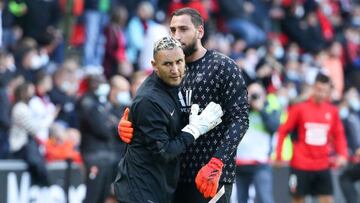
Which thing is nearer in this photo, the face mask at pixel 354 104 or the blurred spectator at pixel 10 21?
the blurred spectator at pixel 10 21

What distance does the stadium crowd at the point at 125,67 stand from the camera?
1379cm

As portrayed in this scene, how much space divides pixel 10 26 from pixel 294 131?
19.3 feet

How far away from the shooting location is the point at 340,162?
14.1 meters

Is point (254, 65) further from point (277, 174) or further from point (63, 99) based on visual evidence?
point (63, 99)

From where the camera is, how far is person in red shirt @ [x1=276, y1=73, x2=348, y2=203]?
14.0 metres

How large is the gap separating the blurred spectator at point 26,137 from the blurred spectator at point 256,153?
9.35 ft

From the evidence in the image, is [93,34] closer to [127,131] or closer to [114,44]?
[114,44]

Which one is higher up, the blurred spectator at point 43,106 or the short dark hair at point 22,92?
the short dark hair at point 22,92

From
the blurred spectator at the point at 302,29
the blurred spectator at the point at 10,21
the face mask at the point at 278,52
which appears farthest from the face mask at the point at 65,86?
the blurred spectator at the point at 302,29

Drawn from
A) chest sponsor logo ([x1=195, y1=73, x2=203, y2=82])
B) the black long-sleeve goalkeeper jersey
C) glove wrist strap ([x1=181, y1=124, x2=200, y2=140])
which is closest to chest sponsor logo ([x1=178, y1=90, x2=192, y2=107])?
the black long-sleeve goalkeeper jersey

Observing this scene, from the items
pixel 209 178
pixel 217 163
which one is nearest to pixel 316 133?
pixel 217 163

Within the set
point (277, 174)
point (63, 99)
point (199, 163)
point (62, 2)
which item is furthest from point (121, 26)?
point (199, 163)

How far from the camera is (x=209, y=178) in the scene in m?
7.59

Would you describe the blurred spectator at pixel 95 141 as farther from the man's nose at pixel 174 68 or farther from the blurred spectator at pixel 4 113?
the man's nose at pixel 174 68
